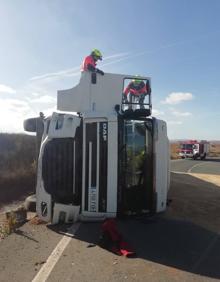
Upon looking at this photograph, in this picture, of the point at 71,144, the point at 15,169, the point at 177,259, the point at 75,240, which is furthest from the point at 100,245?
the point at 15,169

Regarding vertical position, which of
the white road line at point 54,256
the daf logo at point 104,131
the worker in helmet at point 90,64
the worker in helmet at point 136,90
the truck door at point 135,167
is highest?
the worker in helmet at point 90,64

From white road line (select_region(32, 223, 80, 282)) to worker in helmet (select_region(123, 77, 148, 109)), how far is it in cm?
327

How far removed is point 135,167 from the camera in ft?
25.6

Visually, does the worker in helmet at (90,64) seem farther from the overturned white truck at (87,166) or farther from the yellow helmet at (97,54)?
the overturned white truck at (87,166)

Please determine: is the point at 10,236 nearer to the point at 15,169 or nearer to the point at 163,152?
the point at 163,152

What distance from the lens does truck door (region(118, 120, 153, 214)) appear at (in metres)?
7.53

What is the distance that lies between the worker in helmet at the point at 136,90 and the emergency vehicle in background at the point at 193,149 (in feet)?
124

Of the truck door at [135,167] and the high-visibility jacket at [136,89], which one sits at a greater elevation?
the high-visibility jacket at [136,89]

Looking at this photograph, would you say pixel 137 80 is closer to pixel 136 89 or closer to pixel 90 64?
pixel 136 89

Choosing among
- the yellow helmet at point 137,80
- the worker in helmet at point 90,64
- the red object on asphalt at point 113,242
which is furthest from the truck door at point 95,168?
the yellow helmet at point 137,80

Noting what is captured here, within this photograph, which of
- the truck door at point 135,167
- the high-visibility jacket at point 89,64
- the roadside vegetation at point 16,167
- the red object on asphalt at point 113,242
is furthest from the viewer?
the roadside vegetation at point 16,167

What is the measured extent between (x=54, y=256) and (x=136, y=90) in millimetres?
4623

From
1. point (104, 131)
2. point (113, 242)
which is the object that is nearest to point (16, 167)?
point (104, 131)

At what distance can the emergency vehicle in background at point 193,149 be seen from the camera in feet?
150
